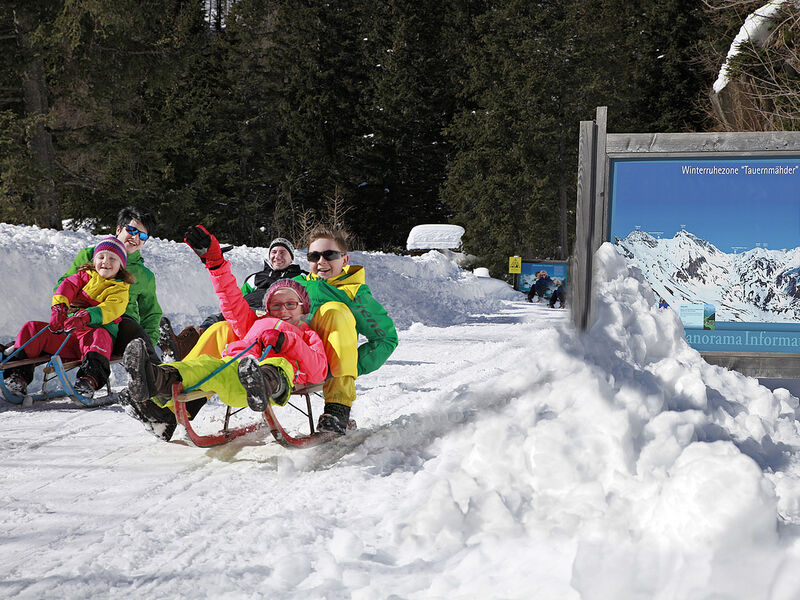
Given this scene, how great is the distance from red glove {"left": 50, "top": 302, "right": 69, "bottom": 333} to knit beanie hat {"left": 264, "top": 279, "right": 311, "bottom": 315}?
2203 millimetres

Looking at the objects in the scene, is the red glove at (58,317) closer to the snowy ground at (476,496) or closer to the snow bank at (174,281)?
the snowy ground at (476,496)

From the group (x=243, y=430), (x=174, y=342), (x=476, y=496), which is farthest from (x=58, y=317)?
(x=476, y=496)

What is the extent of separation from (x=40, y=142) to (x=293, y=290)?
14220 millimetres

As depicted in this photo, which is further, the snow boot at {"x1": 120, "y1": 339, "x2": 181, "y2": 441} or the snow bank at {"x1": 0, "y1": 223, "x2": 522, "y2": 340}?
the snow bank at {"x1": 0, "y1": 223, "x2": 522, "y2": 340}

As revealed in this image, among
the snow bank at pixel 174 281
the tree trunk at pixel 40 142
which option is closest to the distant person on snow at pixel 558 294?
the snow bank at pixel 174 281

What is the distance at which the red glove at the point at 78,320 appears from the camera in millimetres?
5531

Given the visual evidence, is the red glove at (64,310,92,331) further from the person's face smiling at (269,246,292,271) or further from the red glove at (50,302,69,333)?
the person's face smiling at (269,246,292,271)

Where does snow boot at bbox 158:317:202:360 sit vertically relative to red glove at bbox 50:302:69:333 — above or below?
below

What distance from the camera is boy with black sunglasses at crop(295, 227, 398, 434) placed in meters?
4.19

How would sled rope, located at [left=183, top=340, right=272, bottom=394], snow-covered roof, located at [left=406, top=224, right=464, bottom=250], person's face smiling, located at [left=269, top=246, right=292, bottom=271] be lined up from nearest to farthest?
sled rope, located at [left=183, top=340, right=272, bottom=394] < person's face smiling, located at [left=269, top=246, right=292, bottom=271] < snow-covered roof, located at [left=406, top=224, right=464, bottom=250]

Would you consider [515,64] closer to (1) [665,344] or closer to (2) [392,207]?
(2) [392,207]

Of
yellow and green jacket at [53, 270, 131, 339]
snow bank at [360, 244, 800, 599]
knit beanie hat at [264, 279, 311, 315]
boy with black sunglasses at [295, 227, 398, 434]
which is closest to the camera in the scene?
snow bank at [360, 244, 800, 599]

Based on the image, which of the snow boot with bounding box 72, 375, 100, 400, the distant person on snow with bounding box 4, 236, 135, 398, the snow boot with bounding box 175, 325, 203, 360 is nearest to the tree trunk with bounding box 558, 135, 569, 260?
the snow boot with bounding box 175, 325, 203, 360

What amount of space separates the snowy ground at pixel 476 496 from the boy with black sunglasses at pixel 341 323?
10.0 inches
